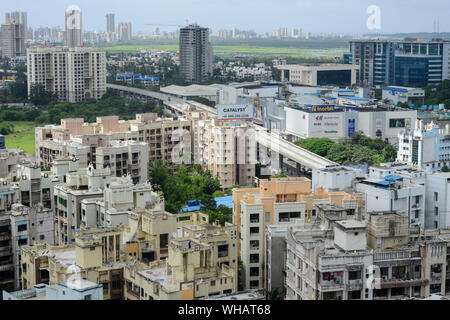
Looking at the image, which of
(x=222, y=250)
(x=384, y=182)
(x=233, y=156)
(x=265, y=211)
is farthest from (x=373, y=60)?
(x=222, y=250)

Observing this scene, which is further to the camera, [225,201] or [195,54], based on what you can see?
[195,54]

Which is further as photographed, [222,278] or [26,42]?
[26,42]

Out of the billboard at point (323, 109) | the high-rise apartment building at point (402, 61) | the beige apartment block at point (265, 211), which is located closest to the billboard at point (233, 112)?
the billboard at point (323, 109)

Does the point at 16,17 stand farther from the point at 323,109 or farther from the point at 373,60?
the point at 323,109

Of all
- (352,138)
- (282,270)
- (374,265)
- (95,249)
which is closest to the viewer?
(374,265)

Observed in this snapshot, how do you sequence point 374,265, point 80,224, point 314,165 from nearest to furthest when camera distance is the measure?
point 374,265 < point 80,224 < point 314,165

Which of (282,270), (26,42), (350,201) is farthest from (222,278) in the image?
(26,42)

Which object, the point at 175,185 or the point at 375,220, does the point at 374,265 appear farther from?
the point at 175,185
